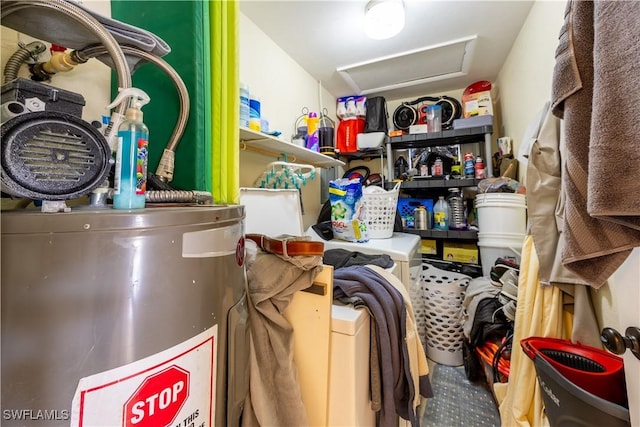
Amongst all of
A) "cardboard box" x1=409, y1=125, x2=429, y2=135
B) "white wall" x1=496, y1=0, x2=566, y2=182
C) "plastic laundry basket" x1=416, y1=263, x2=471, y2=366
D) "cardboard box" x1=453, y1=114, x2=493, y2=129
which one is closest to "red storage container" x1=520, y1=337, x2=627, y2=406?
"plastic laundry basket" x1=416, y1=263, x2=471, y2=366

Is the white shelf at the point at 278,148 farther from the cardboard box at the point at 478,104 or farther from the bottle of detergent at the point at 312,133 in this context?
the cardboard box at the point at 478,104

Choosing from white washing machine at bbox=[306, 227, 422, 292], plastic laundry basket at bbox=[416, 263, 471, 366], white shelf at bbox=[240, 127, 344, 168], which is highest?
white shelf at bbox=[240, 127, 344, 168]

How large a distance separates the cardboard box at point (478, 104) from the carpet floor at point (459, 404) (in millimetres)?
1988

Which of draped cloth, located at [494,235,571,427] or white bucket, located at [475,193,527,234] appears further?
white bucket, located at [475,193,527,234]

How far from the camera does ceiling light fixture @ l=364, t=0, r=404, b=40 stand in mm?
1396

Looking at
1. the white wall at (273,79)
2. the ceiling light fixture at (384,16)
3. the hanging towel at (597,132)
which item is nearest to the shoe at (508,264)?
the hanging towel at (597,132)

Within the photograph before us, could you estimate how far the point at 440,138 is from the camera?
226cm

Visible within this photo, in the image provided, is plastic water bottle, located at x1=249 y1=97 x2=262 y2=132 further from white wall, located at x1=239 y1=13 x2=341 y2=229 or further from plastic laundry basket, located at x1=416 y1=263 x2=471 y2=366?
plastic laundry basket, located at x1=416 y1=263 x2=471 y2=366

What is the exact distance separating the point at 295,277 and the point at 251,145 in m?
0.99

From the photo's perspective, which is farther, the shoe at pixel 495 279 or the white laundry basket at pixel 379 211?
the white laundry basket at pixel 379 211

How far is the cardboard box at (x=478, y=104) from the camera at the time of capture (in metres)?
2.17

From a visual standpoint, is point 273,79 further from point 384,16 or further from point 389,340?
point 389,340

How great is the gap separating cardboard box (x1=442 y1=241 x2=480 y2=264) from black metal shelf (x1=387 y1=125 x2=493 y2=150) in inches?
36.4

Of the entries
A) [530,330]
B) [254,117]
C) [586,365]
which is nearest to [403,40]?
[254,117]
